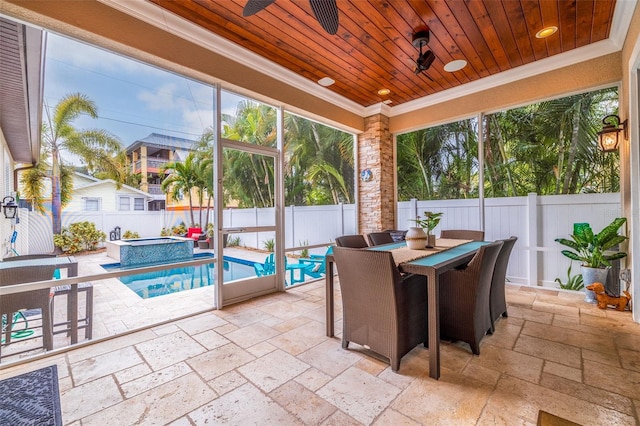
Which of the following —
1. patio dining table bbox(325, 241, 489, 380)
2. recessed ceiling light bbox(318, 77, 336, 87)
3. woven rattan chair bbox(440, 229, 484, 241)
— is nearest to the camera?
patio dining table bbox(325, 241, 489, 380)

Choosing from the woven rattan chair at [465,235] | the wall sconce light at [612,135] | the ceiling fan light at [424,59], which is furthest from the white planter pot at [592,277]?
the ceiling fan light at [424,59]

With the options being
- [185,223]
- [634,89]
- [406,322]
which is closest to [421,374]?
[406,322]

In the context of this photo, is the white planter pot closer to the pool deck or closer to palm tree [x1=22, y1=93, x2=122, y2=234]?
Answer: the pool deck

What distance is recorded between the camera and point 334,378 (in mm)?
1986

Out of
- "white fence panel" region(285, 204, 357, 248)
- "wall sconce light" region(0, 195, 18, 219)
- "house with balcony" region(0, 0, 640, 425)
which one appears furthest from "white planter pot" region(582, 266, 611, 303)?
"wall sconce light" region(0, 195, 18, 219)

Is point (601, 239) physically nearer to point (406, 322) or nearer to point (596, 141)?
point (596, 141)

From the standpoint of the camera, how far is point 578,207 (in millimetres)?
3734

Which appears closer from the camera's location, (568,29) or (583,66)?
(568,29)

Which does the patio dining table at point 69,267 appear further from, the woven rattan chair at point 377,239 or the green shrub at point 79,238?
the woven rattan chair at point 377,239

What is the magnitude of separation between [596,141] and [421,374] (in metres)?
3.82

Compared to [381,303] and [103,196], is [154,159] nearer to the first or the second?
[103,196]

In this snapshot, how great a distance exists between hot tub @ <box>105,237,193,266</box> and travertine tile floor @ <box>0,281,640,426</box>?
72cm

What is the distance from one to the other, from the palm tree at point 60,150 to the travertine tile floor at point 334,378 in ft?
4.39

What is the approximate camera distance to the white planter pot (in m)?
3.32
